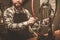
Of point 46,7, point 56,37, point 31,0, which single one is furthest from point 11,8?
point 56,37

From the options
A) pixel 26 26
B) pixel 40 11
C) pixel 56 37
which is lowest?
pixel 56 37

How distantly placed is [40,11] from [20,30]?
0.77 feet

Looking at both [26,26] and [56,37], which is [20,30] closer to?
[26,26]

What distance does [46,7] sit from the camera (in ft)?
6.01

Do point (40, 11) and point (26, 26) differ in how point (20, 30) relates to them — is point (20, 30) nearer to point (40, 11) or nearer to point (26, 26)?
point (26, 26)

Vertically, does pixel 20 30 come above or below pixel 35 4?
below

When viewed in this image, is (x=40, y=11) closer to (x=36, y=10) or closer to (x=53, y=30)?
(x=36, y=10)

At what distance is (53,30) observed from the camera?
183 cm

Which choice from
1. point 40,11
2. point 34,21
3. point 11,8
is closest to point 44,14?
point 40,11

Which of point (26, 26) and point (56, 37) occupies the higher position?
point (26, 26)

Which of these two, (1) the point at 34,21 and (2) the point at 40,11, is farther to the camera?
(2) the point at 40,11

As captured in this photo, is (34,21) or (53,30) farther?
(53,30)

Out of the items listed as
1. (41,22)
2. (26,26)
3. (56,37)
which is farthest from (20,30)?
(56,37)

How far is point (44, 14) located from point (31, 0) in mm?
162
